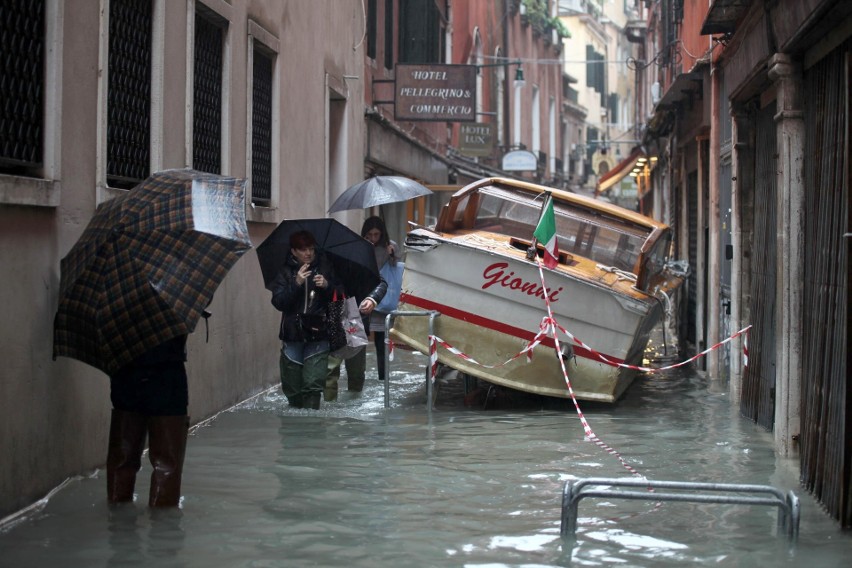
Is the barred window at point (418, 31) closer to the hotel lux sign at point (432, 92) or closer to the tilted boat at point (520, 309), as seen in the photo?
the hotel lux sign at point (432, 92)

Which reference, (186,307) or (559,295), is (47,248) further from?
(559,295)

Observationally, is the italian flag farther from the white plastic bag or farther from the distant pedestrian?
the distant pedestrian

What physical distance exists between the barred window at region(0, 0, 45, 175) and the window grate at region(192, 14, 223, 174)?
321cm

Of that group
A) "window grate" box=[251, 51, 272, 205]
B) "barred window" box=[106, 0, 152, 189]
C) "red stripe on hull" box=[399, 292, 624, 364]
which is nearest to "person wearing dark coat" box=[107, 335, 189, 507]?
"barred window" box=[106, 0, 152, 189]

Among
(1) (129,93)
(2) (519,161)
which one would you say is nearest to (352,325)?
(1) (129,93)

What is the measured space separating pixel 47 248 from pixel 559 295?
484cm

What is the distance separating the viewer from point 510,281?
36.1 ft

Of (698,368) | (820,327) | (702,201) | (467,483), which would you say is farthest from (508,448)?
(702,201)

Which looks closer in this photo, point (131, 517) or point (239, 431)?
point (131, 517)

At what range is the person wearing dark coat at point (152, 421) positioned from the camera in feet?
22.6

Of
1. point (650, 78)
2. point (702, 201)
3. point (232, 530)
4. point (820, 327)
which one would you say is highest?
point (650, 78)

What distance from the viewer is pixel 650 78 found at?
1371 inches

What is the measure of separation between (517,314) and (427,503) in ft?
12.4

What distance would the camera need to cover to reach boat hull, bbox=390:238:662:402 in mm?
10945
